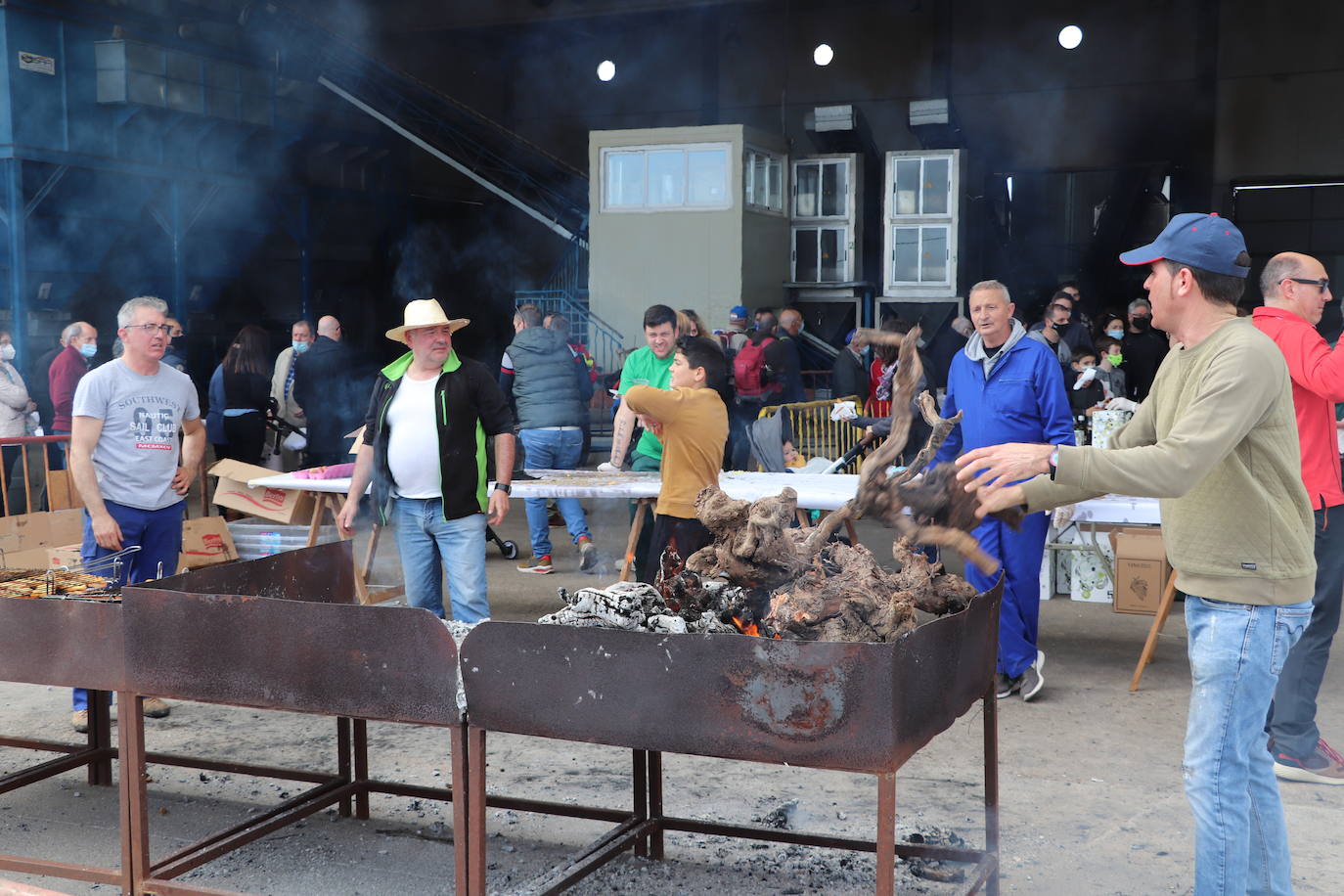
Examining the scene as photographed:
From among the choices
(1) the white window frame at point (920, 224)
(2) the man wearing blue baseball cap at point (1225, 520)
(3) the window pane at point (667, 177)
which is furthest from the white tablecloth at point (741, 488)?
(1) the white window frame at point (920, 224)

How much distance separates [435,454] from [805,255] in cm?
1456

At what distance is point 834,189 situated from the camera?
18.7 meters

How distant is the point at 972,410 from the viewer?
5.46 m

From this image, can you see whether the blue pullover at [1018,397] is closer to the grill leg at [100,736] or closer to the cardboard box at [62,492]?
the grill leg at [100,736]

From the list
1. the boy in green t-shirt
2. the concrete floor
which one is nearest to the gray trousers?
the concrete floor

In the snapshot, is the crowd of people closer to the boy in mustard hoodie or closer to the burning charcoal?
the boy in mustard hoodie

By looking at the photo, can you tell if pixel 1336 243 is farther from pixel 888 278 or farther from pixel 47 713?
pixel 47 713

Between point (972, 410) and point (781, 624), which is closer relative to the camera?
point (781, 624)

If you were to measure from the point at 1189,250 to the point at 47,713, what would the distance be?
5.09m

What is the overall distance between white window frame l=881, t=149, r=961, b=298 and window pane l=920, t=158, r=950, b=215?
6cm

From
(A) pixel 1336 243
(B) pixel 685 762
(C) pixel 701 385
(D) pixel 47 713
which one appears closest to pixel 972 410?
(C) pixel 701 385

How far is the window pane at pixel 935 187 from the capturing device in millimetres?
17781

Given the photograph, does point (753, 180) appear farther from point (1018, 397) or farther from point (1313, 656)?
point (1313, 656)

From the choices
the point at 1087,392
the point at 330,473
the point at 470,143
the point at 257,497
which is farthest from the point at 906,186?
the point at 330,473
